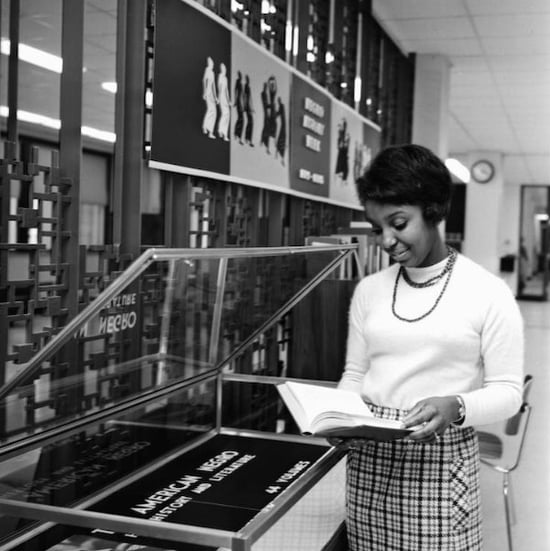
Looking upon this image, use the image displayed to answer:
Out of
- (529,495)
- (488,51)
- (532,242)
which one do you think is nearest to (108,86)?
(488,51)

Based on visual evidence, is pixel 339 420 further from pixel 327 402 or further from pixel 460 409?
pixel 460 409

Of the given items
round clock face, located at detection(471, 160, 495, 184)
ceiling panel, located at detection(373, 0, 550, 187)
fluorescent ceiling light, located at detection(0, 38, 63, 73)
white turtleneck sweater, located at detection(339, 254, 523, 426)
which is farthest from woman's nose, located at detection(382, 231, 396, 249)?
round clock face, located at detection(471, 160, 495, 184)

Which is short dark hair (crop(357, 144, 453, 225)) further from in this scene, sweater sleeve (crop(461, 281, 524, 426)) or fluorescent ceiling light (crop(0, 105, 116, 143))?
fluorescent ceiling light (crop(0, 105, 116, 143))

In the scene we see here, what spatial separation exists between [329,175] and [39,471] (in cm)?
335

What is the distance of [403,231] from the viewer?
1.86m

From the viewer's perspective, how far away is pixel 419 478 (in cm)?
193

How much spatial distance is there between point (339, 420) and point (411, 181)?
599mm

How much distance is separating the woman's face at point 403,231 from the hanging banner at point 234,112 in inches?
48.8

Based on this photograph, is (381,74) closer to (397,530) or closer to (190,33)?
(190,33)

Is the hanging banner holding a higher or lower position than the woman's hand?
higher

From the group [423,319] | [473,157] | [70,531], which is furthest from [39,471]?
[473,157]

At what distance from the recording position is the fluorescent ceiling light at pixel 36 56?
7621mm

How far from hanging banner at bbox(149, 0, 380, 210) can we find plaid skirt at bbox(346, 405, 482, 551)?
4.88ft

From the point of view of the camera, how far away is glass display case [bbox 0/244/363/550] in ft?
5.68
